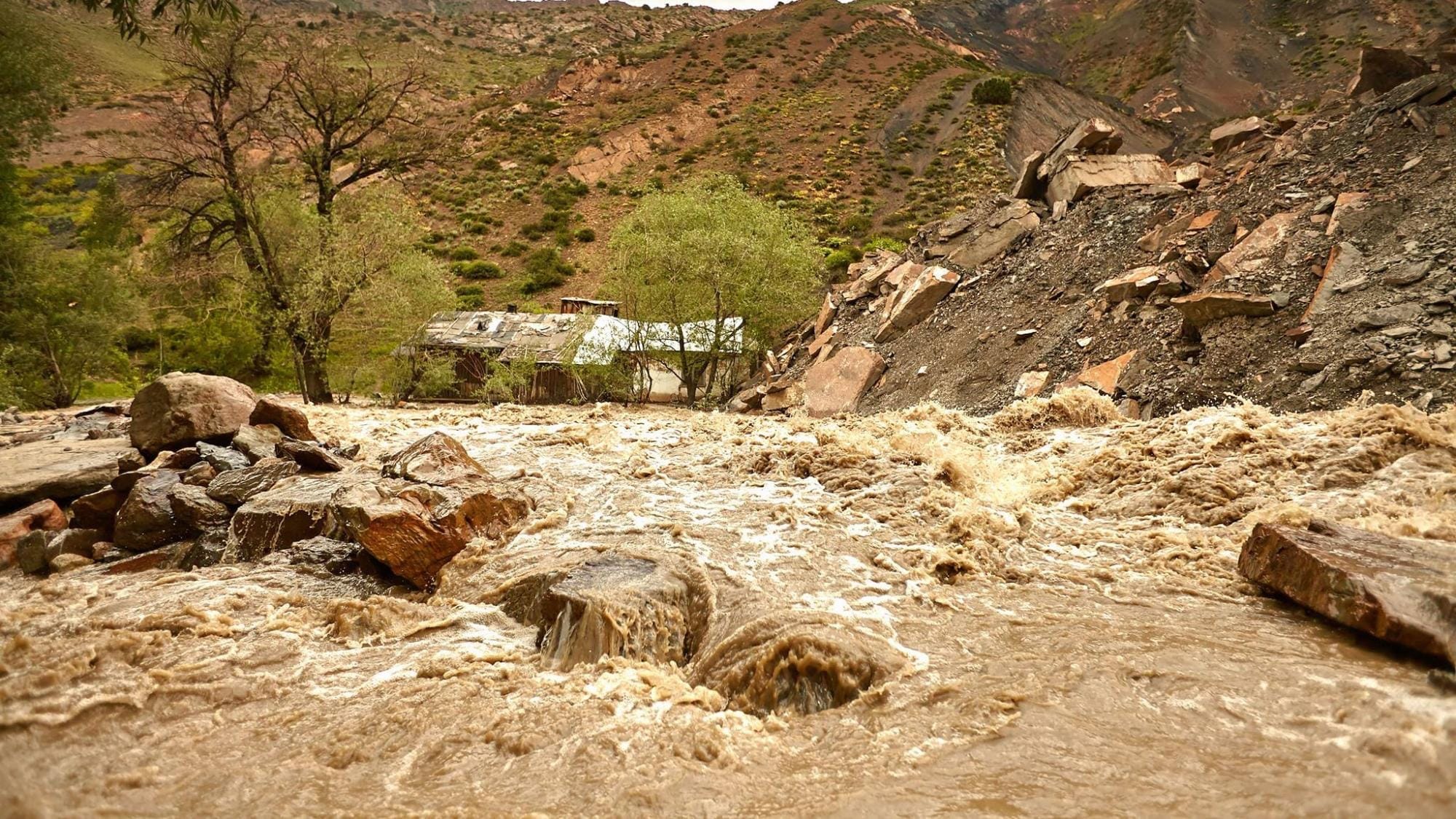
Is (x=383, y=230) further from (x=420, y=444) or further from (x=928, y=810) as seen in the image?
(x=928, y=810)

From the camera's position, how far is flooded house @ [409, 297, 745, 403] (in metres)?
26.6

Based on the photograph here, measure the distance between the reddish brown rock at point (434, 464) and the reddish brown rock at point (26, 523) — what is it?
4.23 meters

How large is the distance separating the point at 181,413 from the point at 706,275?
55.3 ft

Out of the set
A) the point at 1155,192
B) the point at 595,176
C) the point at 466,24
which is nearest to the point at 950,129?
the point at 595,176

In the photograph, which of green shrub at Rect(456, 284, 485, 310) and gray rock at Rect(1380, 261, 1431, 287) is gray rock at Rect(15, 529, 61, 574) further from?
green shrub at Rect(456, 284, 485, 310)

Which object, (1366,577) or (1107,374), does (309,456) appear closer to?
(1366,577)

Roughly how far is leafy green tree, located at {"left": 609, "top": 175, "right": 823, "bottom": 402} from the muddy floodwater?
51.4ft

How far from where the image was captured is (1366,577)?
5.72 metres

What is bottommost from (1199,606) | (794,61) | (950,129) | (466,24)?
(1199,606)

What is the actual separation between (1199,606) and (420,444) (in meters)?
11.3

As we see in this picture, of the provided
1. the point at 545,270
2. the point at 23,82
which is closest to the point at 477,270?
the point at 545,270

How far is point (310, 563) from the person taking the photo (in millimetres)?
8906

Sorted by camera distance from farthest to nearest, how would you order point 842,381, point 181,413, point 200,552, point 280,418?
1. point 842,381
2. point 280,418
3. point 181,413
4. point 200,552

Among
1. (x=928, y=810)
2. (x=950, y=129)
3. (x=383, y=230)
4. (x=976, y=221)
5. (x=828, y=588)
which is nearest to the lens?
(x=928, y=810)
